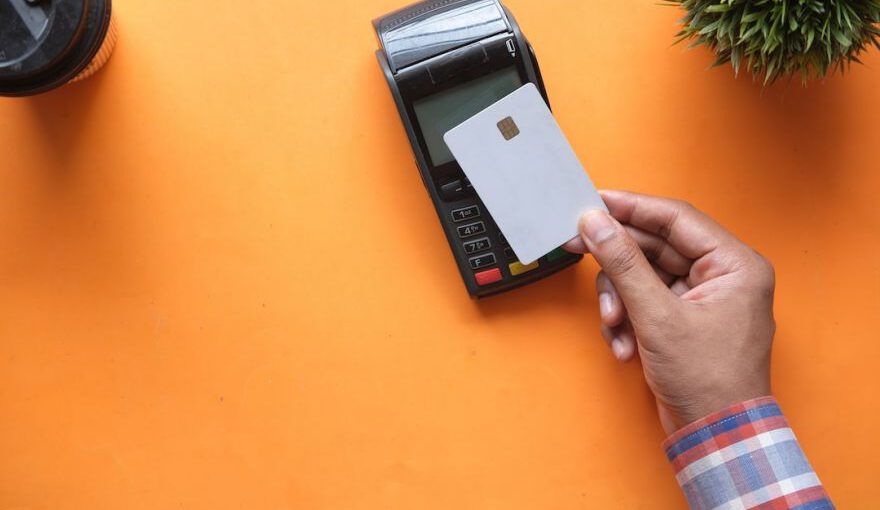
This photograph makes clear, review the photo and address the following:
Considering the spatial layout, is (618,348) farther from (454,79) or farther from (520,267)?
(454,79)

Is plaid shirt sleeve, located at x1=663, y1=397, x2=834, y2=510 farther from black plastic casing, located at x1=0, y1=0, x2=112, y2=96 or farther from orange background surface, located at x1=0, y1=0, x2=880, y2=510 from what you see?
black plastic casing, located at x1=0, y1=0, x2=112, y2=96

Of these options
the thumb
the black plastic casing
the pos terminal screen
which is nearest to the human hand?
the thumb

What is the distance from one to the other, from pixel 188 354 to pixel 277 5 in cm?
44

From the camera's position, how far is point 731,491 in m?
0.76

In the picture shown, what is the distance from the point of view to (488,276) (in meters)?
0.86

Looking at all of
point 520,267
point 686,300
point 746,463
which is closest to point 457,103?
point 520,267

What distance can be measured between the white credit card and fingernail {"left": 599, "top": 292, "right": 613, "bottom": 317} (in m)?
0.08

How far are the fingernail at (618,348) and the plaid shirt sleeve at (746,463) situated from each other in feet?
0.36

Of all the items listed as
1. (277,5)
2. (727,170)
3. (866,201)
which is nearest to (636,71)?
(727,170)

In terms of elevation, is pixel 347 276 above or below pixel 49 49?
below

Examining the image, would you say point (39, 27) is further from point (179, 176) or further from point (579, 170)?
point (579, 170)

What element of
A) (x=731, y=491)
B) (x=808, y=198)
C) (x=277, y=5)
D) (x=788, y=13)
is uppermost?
(x=277, y=5)

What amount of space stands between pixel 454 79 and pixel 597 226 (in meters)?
0.22

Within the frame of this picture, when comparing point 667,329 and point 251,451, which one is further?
point 251,451
